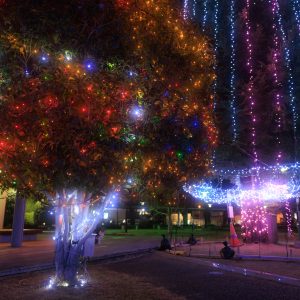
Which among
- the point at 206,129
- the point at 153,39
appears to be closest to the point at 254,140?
→ the point at 206,129

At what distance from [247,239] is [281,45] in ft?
40.5

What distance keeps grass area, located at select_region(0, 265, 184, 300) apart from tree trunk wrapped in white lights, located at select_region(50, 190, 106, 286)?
1.62 ft

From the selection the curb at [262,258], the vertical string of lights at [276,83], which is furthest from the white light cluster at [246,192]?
the vertical string of lights at [276,83]

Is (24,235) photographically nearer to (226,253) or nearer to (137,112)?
(226,253)

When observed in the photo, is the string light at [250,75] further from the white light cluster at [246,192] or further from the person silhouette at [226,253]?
the person silhouette at [226,253]

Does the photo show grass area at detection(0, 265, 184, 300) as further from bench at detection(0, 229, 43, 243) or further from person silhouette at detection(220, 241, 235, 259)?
bench at detection(0, 229, 43, 243)

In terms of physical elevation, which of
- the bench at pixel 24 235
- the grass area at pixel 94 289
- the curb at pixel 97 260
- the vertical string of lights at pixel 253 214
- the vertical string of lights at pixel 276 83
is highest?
the vertical string of lights at pixel 276 83

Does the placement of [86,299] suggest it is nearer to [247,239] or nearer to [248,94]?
[248,94]

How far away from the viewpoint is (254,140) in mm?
23688

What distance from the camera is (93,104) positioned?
8.53 meters

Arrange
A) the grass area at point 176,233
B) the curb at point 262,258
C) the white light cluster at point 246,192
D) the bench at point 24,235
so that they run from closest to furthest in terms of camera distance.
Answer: the curb at point 262,258 < the white light cluster at point 246,192 < the bench at point 24,235 < the grass area at point 176,233

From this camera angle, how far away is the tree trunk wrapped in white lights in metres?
9.87

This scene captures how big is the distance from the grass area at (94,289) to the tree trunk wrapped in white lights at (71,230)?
49cm

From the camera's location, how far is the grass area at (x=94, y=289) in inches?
345
